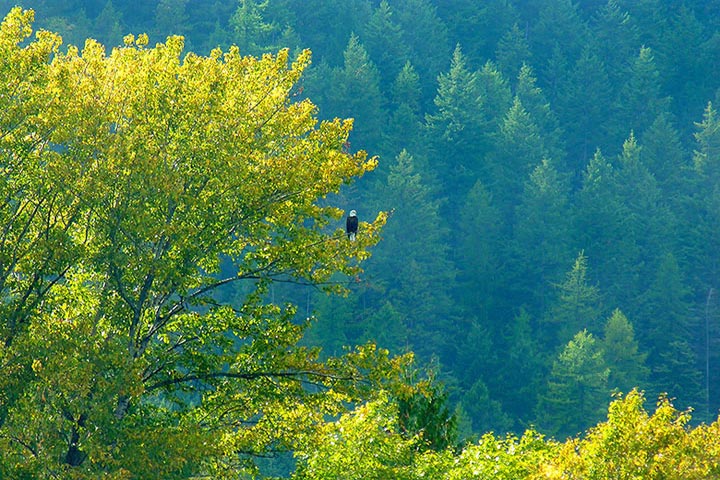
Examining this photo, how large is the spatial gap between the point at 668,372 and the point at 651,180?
2373 cm

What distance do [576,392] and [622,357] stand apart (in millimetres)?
6233

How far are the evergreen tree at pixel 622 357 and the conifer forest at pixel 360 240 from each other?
0.21 meters

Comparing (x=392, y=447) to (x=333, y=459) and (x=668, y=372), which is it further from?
(x=668, y=372)

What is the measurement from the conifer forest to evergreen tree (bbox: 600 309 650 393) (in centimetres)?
21

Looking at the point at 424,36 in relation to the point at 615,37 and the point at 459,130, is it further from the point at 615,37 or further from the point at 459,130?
the point at 459,130

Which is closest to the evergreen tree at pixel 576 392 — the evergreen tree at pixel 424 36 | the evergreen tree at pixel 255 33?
the evergreen tree at pixel 255 33

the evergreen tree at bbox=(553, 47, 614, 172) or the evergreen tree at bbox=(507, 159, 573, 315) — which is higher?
the evergreen tree at bbox=(553, 47, 614, 172)

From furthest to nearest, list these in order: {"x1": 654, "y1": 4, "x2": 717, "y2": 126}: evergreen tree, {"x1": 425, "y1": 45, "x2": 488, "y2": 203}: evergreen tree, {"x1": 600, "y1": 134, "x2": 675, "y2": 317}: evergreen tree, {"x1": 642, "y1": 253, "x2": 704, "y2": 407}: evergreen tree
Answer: {"x1": 654, "y1": 4, "x2": 717, "y2": 126}: evergreen tree, {"x1": 425, "y1": 45, "x2": 488, "y2": 203}: evergreen tree, {"x1": 600, "y1": 134, "x2": 675, "y2": 317}: evergreen tree, {"x1": 642, "y1": 253, "x2": 704, "y2": 407}: evergreen tree

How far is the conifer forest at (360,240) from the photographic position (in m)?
21.2

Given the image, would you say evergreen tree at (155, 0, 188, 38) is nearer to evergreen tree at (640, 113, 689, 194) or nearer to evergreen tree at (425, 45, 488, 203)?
evergreen tree at (425, 45, 488, 203)

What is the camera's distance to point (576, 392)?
88938 mm

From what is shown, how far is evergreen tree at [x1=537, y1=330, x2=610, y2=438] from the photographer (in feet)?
286

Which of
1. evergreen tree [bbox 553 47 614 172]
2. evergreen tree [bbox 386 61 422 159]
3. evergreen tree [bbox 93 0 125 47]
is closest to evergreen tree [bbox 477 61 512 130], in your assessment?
evergreen tree [bbox 386 61 422 159]

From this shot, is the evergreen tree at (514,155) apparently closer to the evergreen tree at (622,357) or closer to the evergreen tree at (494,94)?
the evergreen tree at (494,94)
